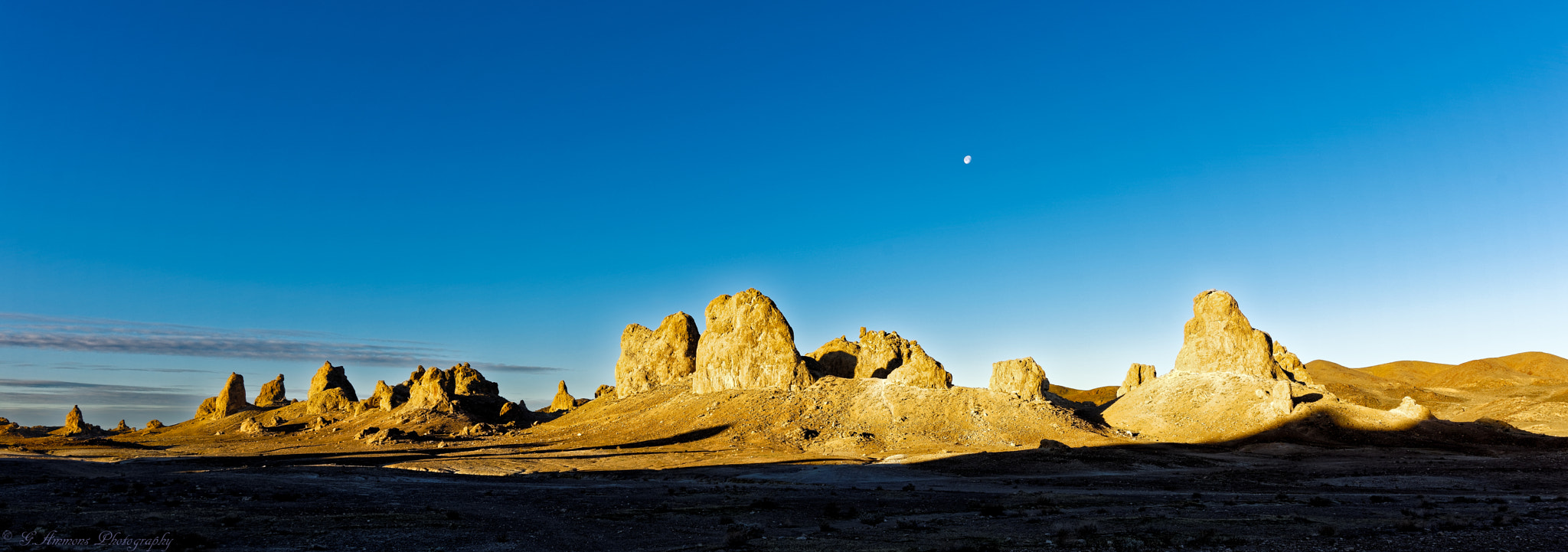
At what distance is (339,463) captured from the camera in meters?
70.4

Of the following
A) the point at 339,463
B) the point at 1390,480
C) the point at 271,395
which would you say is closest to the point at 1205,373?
the point at 1390,480

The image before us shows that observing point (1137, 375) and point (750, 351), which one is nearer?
point (750, 351)

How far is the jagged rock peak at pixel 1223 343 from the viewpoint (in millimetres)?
105688

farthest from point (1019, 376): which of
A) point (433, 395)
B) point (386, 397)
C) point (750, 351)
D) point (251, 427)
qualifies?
point (251, 427)

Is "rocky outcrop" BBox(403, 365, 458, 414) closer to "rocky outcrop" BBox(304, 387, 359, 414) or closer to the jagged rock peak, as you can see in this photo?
"rocky outcrop" BBox(304, 387, 359, 414)

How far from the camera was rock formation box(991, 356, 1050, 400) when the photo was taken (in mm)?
122250

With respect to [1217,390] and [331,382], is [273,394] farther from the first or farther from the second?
[1217,390]

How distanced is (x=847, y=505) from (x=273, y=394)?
541 feet

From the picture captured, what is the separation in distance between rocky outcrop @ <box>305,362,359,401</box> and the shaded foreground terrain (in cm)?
8307

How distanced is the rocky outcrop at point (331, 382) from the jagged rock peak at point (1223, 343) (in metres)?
143

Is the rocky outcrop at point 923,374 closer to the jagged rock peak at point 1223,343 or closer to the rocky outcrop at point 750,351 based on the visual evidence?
the rocky outcrop at point 750,351

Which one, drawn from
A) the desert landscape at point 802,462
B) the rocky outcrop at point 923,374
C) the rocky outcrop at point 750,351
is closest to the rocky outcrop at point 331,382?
the desert landscape at point 802,462

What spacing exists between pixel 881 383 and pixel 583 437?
39.5 m

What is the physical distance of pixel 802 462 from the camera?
6700 centimetres
